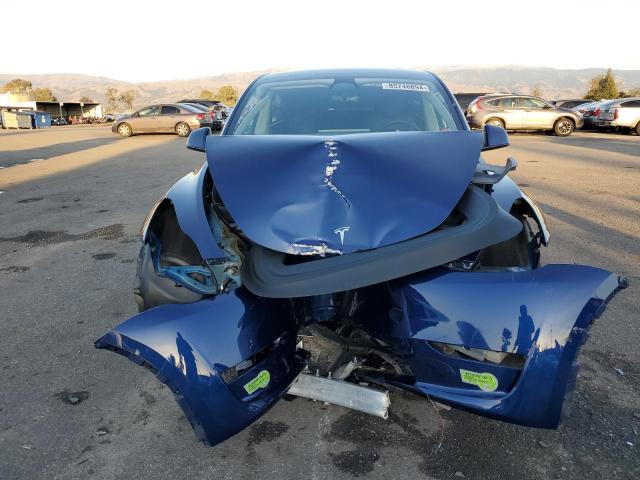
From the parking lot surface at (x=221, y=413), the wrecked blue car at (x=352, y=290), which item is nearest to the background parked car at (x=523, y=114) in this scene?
the parking lot surface at (x=221, y=413)

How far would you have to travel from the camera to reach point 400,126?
3.38 metres

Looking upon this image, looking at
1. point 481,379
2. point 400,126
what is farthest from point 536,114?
point 481,379

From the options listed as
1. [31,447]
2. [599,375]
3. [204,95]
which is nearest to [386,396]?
[599,375]

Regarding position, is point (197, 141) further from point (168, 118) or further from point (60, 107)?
point (60, 107)

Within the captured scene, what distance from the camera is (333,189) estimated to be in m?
2.17

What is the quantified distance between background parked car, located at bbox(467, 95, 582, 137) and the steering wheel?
17.7 meters

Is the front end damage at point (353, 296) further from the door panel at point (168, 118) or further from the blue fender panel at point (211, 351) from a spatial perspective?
the door panel at point (168, 118)

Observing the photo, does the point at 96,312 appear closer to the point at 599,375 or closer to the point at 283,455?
the point at 283,455

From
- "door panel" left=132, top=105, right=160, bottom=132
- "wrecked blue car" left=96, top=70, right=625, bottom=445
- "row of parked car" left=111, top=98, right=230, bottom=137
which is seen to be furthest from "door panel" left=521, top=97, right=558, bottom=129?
"wrecked blue car" left=96, top=70, right=625, bottom=445

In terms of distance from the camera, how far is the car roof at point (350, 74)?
12.9 feet

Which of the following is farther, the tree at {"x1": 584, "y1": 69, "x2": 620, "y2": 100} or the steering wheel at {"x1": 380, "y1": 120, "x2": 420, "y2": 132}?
the tree at {"x1": 584, "y1": 69, "x2": 620, "y2": 100}

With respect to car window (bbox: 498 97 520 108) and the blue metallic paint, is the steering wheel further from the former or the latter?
car window (bbox: 498 97 520 108)

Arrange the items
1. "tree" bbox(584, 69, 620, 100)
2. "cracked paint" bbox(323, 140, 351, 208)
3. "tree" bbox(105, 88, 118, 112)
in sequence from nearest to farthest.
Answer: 1. "cracked paint" bbox(323, 140, 351, 208)
2. "tree" bbox(584, 69, 620, 100)
3. "tree" bbox(105, 88, 118, 112)

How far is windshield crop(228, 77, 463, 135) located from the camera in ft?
11.0
